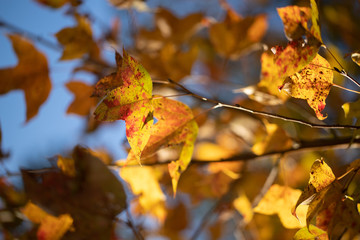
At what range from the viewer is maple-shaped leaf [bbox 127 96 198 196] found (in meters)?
0.43

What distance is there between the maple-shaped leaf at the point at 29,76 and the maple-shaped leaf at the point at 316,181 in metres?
0.58

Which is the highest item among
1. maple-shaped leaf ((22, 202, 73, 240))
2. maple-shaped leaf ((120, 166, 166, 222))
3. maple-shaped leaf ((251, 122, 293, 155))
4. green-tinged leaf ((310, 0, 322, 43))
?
green-tinged leaf ((310, 0, 322, 43))

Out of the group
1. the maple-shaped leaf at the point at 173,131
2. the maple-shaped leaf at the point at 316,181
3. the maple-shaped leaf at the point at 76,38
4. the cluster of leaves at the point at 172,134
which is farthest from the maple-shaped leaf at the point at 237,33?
the maple-shaped leaf at the point at 316,181

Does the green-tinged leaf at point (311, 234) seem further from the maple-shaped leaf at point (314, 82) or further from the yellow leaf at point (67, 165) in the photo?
the yellow leaf at point (67, 165)

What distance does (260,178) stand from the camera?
115 cm

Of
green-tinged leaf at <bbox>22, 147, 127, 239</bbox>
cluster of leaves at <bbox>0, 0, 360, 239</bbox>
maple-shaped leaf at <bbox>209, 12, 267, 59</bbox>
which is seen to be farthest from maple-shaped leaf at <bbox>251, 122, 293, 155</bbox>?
maple-shaped leaf at <bbox>209, 12, 267, 59</bbox>

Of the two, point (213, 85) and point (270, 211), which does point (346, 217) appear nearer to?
point (270, 211)

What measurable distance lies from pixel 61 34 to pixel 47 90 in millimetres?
143

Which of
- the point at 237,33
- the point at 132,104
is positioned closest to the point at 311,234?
the point at 132,104

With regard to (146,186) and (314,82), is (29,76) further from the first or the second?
(314,82)

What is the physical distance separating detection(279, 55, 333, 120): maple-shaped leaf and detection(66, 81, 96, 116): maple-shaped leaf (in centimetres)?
60

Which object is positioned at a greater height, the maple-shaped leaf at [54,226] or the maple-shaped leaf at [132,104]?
the maple-shaped leaf at [132,104]

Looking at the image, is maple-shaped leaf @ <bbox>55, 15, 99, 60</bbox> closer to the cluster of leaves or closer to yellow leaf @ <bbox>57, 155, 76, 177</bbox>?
the cluster of leaves

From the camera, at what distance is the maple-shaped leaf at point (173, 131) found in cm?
43
